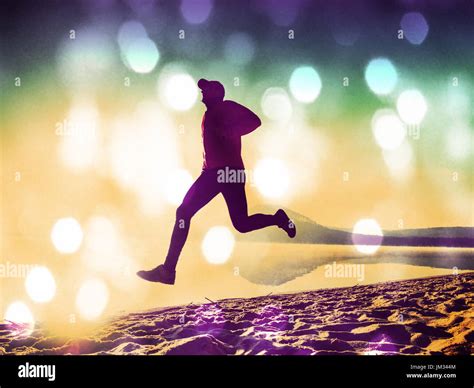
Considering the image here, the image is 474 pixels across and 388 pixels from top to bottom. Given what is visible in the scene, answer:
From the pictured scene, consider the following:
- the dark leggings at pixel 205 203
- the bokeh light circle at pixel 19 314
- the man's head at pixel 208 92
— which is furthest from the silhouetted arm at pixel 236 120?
the bokeh light circle at pixel 19 314

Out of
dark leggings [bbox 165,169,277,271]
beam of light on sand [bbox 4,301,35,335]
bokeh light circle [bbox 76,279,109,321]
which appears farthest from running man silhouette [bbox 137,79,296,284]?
beam of light on sand [bbox 4,301,35,335]

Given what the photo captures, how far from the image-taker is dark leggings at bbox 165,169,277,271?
15.8 ft

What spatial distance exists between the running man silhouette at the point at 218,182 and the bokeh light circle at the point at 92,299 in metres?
0.57

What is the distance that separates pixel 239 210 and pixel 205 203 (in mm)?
392

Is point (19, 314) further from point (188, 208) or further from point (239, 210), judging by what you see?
point (239, 210)

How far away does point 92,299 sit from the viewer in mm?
5172

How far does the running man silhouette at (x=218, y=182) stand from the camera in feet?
15.9

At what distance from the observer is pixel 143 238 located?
5223mm

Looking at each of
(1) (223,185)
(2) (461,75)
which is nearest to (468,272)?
(2) (461,75)

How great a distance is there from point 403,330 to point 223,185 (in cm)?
227

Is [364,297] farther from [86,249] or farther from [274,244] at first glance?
[86,249]

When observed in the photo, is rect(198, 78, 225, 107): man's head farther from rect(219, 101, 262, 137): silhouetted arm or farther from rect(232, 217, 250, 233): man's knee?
rect(232, 217, 250, 233): man's knee
